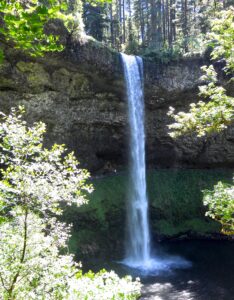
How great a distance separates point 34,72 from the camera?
17.6 meters

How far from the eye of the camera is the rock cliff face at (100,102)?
698 inches

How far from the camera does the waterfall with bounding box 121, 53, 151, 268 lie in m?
19.6

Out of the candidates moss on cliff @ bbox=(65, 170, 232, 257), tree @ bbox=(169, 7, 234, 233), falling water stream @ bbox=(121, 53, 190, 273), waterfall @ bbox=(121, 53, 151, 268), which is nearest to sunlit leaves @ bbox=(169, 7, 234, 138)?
tree @ bbox=(169, 7, 234, 233)

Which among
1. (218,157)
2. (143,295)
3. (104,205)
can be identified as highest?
(218,157)

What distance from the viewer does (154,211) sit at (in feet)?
73.0

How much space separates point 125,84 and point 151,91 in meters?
1.94

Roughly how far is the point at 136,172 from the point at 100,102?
5.06 m

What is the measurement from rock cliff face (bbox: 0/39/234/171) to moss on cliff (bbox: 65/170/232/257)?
1136mm

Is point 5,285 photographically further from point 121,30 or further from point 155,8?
point 121,30

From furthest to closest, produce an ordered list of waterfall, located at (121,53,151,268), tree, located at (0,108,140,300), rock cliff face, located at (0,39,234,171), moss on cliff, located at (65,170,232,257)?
waterfall, located at (121,53,151,268)
moss on cliff, located at (65,170,232,257)
rock cliff face, located at (0,39,234,171)
tree, located at (0,108,140,300)

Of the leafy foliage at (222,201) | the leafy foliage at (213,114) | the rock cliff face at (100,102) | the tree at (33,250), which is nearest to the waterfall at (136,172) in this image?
the rock cliff face at (100,102)

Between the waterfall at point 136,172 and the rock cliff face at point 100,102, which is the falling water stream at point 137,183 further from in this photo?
the rock cliff face at point 100,102

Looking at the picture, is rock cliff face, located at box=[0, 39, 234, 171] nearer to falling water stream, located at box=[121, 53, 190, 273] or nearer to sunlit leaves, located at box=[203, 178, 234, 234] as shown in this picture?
falling water stream, located at box=[121, 53, 190, 273]

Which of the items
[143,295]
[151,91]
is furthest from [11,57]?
[143,295]
